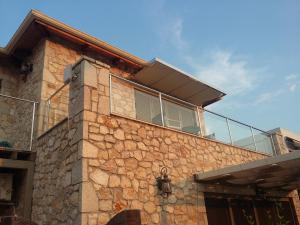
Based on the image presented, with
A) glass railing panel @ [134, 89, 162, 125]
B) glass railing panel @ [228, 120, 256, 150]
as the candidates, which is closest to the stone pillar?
glass railing panel @ [134, 89, 162, 125]

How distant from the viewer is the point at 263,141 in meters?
11.3

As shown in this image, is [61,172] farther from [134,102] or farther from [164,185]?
[134,102]

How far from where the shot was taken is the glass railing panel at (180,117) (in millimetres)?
8188

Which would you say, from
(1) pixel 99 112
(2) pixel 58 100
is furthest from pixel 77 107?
(2) pixel 58 100

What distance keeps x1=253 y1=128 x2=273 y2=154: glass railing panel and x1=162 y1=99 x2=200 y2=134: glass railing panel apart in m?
3.10

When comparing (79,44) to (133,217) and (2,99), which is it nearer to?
(2,99)

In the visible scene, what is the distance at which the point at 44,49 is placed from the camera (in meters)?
9.03

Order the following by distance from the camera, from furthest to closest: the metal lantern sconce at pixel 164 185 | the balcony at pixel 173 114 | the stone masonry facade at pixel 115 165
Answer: the balcony at pixel 173 114, the metal lantern sconce at pixel 164 185, the stone masonry facade at pixel 115 165

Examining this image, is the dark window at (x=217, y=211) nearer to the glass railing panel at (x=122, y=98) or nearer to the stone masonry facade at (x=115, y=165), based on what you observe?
the stone masonry facade at (x=115, y=165)

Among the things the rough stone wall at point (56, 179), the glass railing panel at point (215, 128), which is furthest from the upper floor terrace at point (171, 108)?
the rough stone wall at point (56, 179)

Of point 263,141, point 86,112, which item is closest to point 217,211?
Answer: point 263,141

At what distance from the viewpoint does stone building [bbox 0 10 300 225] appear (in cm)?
597

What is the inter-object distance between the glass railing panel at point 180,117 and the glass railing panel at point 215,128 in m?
0.35

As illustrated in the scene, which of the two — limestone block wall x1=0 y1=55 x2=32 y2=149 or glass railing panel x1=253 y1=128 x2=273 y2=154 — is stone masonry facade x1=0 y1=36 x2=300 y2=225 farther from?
glass railing panel x1=253 y1=128 x2=273 y2=154
